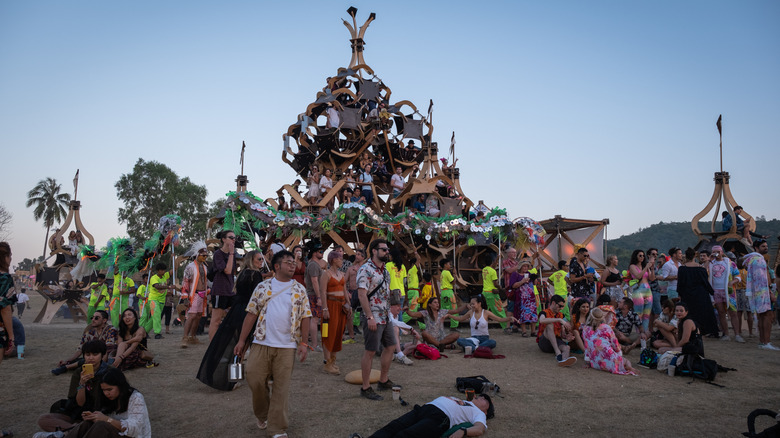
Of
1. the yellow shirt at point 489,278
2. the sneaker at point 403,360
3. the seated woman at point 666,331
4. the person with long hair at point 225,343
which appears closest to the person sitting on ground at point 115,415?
the person with long hair at point 225,343

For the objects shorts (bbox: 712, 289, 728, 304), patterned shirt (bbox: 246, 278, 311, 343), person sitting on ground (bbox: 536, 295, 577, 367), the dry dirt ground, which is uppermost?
shorts (bbox: 712, 289, 728, 304)

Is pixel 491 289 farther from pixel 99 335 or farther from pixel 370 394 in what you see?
pixel 99 335

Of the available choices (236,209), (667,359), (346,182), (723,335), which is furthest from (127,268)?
(723,335)

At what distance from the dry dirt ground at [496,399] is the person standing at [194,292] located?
1097 mm

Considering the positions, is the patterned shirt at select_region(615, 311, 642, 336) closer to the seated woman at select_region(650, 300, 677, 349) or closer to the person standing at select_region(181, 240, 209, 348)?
the seated woman at select_region(650, 300, 677, 349)

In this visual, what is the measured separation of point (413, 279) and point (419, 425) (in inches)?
327

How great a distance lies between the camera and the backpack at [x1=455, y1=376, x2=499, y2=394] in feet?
19.6

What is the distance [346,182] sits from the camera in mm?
14383

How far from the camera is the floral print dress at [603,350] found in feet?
23.8

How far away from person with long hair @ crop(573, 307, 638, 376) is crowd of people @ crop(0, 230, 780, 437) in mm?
20

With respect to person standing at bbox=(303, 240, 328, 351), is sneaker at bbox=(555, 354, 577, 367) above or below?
below

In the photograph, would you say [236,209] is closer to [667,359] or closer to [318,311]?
[318,311]

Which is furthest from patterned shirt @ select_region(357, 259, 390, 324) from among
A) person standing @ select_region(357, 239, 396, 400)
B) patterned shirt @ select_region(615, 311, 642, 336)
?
patterned shirt @ select_region(615, 311, 642, 336)

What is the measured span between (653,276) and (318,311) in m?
7.20
